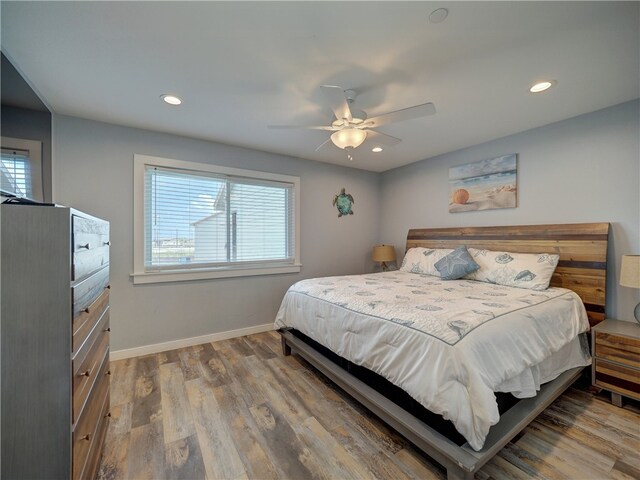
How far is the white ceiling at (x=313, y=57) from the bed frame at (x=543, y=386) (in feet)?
4.11

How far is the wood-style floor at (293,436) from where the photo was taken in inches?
59.1

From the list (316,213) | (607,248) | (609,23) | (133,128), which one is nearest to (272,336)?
(316,213)

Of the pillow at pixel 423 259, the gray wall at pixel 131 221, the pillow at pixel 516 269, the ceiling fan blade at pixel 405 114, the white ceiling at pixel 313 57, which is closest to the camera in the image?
the white ceiling at pixel 313 57

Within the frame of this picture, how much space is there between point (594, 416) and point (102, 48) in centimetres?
429

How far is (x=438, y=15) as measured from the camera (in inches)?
57.0

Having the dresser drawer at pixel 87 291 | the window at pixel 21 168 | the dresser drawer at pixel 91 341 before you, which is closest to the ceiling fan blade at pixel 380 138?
the dresser drawer at pixel 87 291

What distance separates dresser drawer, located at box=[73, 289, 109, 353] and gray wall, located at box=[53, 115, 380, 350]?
150 centimetres

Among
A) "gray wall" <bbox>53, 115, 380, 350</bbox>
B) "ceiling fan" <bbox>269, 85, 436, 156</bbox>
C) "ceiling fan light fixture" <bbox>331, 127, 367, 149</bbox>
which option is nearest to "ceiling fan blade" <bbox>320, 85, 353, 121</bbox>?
"ceiling fan" <bbox>269, 85, 436, 156</bbox>

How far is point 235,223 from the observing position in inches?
140

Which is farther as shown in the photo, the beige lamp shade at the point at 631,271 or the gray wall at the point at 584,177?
the gray wall at the point at 584,177

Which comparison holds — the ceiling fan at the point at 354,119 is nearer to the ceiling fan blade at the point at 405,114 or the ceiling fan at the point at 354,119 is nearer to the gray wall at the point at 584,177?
the ceiling fan blade at the point at 405,114

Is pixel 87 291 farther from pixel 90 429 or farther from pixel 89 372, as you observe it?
pixel 90 429

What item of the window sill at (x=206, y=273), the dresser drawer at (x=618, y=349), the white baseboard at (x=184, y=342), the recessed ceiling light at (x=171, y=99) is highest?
the recessed ceiling light at (x=171, y=99)

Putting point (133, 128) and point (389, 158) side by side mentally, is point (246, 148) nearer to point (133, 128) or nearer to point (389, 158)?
point (133, 128)
